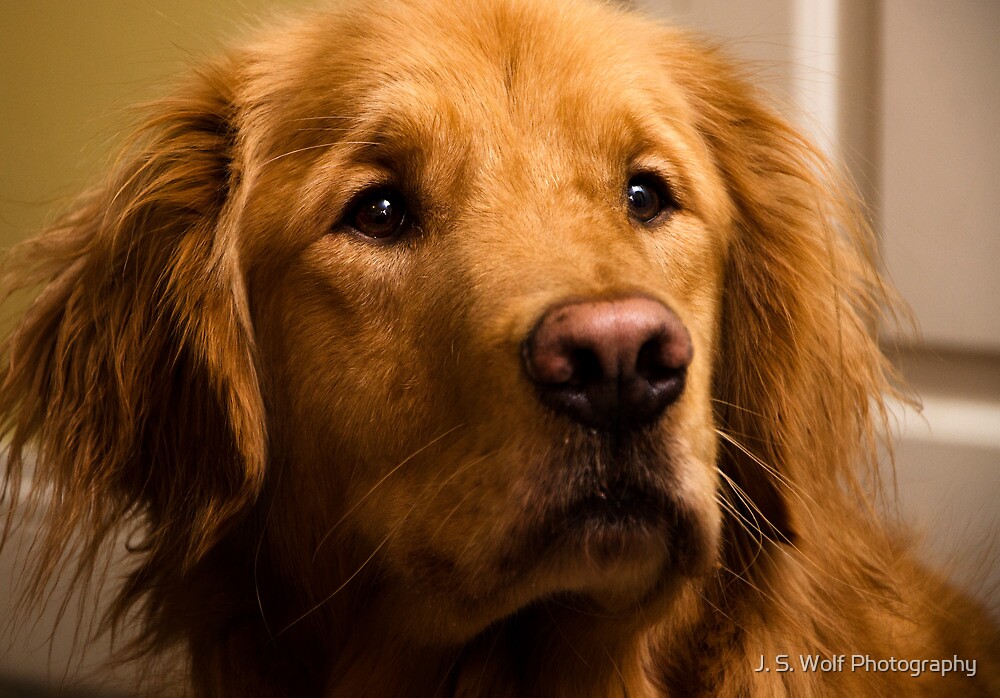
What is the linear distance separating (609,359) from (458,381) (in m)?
0.26

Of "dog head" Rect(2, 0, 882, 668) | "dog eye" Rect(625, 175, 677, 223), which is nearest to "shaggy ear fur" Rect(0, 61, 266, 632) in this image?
"dog head" Rect(2, 0, 882, 668)

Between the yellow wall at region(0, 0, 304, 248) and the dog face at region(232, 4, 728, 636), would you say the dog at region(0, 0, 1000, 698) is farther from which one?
the yellow wall at region(0, 0, 304, 248)

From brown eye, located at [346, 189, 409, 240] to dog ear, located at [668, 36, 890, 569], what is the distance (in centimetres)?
59

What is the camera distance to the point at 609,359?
1020mm

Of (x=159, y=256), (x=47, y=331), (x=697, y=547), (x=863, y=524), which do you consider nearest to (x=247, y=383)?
(x=159, y=256)

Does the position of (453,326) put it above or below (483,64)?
below

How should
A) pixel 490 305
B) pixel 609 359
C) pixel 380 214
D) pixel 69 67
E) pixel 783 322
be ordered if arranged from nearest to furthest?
pixel 609 359
pixel 490 305
pixel 380 214
pixel 783 322
pixel 69 67

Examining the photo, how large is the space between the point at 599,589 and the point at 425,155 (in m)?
0.67

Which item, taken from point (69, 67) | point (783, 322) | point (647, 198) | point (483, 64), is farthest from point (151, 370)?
point (69, 67)

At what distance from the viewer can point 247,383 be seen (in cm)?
143

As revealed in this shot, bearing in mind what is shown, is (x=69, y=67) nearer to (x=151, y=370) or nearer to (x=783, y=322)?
(x=151, y=370)

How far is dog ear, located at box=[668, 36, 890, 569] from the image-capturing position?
→ 61.5 inches

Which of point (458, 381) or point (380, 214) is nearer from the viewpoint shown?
point (458, 381)

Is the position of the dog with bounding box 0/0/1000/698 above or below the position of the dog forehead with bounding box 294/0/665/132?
below
